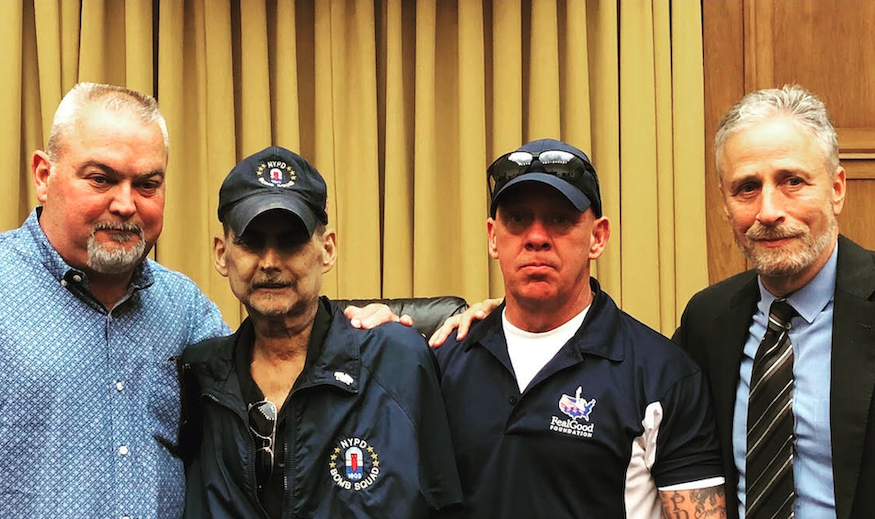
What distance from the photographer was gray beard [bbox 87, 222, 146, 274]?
5.61 feet

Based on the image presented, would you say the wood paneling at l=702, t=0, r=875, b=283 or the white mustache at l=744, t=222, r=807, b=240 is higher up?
the wood paneling at l=702, t=0, r=875, b=283

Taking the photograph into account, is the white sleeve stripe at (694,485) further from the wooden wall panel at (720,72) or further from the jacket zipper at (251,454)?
the wooden wall panel at (720,72)

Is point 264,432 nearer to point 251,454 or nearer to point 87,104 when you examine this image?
point 251,454

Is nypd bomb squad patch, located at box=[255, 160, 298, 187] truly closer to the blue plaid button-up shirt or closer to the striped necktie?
the blue plaid button-up shirt

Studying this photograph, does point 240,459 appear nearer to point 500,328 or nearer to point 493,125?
point 500,328

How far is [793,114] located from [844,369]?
1.66 ft

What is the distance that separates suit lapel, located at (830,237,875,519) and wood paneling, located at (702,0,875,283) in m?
1.61

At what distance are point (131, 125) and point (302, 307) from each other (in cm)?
51

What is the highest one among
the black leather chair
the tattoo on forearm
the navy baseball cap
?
the navy baseball cap

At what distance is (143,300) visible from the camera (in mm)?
1857

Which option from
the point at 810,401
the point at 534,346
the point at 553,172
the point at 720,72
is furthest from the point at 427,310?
the point at 720,72

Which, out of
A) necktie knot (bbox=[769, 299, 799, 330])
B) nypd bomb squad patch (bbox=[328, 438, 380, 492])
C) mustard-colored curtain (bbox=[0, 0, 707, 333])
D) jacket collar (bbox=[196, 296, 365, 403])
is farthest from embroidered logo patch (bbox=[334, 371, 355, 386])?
mustard-colored curtain (bbox=[0, 0, 707, 333])

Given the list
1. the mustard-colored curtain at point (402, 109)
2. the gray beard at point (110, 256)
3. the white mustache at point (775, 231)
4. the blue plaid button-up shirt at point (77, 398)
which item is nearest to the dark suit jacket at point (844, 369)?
the white mustache at point (775, 231)

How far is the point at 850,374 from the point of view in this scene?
5.33 feet
